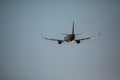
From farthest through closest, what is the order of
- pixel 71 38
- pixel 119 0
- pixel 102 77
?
pixel 102 77, pixel 119 0, pixel 71 38

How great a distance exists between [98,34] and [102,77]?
24.3ft

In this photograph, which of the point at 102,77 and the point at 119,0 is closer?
the point at 119,0

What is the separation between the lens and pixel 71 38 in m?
22.2

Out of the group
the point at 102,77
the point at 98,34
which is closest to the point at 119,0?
the point at 98,34

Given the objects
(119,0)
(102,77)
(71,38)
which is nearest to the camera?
(71,38)

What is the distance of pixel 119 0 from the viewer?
31938 millimetres

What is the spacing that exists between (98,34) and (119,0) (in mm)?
5343

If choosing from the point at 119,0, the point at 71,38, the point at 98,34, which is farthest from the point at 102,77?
the point at 71,38

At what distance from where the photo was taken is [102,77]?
3606cm

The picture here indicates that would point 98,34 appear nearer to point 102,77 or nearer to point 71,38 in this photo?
point 102,77

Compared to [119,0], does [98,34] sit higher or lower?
lower

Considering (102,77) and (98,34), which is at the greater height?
(98,34)

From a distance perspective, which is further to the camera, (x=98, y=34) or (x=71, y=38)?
(x=98, y=34)


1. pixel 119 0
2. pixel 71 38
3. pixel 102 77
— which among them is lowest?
pixel 102 77
